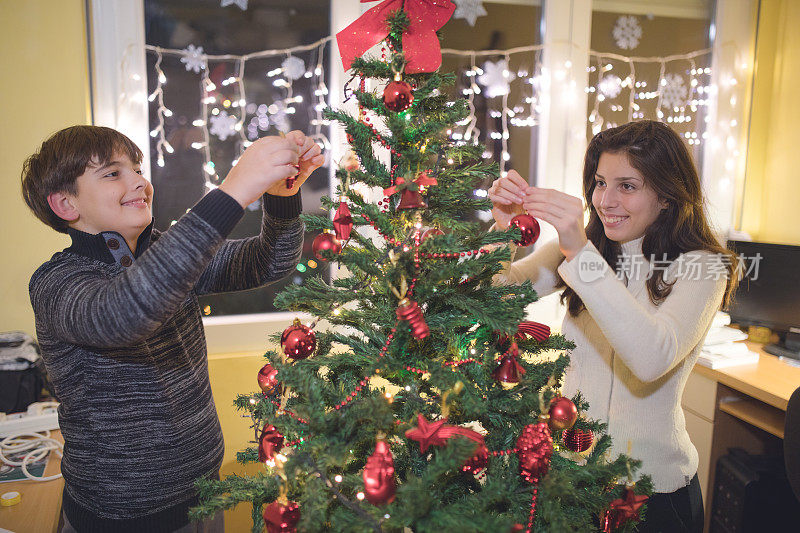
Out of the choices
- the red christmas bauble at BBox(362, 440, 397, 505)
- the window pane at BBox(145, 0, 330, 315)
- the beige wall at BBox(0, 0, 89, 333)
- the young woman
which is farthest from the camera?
the window pane at BBox(145, 0, 330, 315)

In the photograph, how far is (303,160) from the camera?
38.4 inches

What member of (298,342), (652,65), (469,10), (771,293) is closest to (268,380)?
(298,342)

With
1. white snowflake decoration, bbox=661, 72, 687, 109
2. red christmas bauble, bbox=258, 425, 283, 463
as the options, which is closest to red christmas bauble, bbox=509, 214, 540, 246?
red christmas bauble, bbox=258, 425, 283, 463

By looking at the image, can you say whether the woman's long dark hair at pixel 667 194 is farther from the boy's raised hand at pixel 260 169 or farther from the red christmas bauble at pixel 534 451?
the boy's raised hand at pixel 260 169

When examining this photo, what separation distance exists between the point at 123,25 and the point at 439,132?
1.65m

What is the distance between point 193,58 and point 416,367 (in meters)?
1.74

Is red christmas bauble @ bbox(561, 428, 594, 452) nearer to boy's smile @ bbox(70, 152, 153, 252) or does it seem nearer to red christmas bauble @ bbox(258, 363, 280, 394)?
red christmas bauble @ bbox(258, 363, 280, 394)

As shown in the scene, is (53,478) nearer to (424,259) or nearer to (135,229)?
(135,229)

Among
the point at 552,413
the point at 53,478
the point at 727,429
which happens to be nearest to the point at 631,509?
the point at 552,413

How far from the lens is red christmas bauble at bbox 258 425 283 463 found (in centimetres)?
76

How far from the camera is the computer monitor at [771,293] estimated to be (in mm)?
2250

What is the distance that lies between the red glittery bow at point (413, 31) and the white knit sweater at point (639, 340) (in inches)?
18.3

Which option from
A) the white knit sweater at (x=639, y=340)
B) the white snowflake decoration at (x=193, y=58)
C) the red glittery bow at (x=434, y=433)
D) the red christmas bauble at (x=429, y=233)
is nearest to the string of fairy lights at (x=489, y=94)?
the white snowflake decoration at (x=193, y=58)

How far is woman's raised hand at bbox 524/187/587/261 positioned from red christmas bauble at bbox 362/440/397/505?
1.77ft
